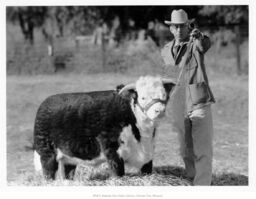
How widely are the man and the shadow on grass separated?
0.56 m

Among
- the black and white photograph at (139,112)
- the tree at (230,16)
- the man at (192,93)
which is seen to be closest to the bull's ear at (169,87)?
the black and white photograph at (139,112)

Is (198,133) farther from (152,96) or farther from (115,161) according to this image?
(115,161)

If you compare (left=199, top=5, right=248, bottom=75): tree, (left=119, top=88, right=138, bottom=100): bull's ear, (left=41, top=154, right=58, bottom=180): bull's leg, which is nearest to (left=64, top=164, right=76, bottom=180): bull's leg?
(left=41, top=154, right=58, bottom=180): bull's leg

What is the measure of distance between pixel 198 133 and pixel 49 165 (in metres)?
2.25

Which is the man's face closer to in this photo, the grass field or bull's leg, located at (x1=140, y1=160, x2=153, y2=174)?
the grass field

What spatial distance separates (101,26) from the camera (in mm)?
21250

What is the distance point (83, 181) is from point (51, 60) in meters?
10.4

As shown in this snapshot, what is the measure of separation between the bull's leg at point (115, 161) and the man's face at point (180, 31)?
1.89m

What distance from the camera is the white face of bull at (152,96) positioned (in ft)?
20.9

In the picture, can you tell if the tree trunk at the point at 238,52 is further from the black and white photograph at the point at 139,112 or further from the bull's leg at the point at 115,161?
the bull's leg at the point at 115,161

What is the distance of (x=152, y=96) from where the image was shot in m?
6.47

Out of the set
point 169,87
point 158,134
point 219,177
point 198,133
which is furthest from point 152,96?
point 158,134
